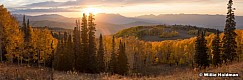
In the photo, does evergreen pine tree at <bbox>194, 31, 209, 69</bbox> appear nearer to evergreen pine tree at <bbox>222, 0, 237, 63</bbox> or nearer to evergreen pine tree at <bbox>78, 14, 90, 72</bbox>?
evergreen pine tree at <bbox>222, 0, 237, 63</bbox>

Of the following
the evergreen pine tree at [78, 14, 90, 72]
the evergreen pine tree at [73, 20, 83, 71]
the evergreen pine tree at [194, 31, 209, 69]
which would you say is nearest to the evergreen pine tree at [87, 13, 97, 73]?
the evergreen pine tree at [78, 14, 90, 72]

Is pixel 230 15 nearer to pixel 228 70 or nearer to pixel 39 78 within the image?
pixel 228 70

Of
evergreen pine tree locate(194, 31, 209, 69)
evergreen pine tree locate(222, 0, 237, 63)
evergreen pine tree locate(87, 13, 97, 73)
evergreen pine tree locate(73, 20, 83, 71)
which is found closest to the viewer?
evergreen pine tree locate(73, 20, 83, 71)

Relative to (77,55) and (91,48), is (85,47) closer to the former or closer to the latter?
(91,48)

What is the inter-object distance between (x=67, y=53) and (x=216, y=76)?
3877cm

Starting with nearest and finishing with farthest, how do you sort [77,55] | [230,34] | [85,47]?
1. [77,55]
2. [85,47]
3. [230,34]

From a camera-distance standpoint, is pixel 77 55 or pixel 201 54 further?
pixel 201 54

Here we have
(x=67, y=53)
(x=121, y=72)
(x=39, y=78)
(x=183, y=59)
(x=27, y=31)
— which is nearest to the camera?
(x=39, y=78)

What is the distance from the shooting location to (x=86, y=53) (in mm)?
51719

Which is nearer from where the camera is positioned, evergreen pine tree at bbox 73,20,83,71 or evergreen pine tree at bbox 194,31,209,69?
evergreen pine tree at bbox 73,20,83,71

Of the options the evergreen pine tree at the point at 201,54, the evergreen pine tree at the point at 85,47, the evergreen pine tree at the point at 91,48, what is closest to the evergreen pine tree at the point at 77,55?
the evergreen pine tree at the point at 85,47

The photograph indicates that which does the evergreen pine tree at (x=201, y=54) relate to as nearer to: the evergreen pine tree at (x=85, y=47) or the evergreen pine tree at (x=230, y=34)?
the evergreen pine tree at (x=230, y=34)

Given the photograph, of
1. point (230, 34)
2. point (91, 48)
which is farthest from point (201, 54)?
point (91, 48)

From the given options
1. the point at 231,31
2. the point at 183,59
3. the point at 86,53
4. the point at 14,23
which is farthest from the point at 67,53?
the point at 183,59
